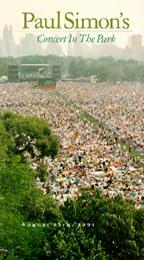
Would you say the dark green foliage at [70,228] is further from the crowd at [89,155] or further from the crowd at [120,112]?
the crowd at [120,112]

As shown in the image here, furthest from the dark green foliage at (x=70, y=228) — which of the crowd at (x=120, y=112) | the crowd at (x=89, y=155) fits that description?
the crowd at (x=120, y=112)

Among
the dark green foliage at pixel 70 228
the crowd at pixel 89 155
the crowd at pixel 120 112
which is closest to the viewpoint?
the dark green foliage at pixel 70 228

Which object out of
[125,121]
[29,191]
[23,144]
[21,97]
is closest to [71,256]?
[29,191]

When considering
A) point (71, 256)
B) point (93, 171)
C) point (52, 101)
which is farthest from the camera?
point (52, 101)

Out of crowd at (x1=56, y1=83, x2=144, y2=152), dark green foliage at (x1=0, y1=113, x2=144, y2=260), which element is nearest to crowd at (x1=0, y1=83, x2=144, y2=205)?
crowd at (x1=56, y1=83, x2=144, y2=152)

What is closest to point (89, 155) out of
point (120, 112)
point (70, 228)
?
point (70, 228)

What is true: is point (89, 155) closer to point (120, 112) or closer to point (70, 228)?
point (70, 228)

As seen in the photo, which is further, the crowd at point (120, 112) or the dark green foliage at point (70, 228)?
the crowd at point (120, 112)

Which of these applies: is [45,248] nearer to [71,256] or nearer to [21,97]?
[71,256]

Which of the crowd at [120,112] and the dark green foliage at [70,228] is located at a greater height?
the dark green foliage at [70,228]

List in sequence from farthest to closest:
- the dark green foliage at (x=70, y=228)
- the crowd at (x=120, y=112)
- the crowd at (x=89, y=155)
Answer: the crowd at (x=120, y=112)
the crowd at (x=89, y=155)
the dark green foliage at (x=70, y=228)

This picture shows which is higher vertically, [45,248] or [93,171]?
[45,248]
